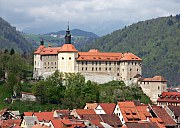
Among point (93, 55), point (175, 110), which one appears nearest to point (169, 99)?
point (175, 110)

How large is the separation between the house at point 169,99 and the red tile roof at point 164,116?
14.3m

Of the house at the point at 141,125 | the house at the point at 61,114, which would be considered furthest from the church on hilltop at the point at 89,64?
the house at the point at 141,125

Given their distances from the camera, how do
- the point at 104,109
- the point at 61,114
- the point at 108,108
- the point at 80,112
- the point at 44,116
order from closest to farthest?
the point at 44,116, the point at 61,114, the point at 80,112, the point at 104,109, the point at 108,108

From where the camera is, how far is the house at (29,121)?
103 metres

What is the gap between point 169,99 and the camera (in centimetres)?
13138

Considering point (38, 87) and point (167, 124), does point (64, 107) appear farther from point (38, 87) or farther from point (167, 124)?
point (167, 124)

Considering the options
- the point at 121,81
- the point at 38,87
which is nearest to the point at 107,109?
the point at 38,87

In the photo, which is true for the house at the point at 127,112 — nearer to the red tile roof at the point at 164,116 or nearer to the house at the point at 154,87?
the red tile roof at the point at 164,116

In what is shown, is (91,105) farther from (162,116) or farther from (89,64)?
(89,64)

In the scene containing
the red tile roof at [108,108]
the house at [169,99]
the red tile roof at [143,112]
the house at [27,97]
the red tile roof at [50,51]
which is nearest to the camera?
the red tile roof at [143,112]

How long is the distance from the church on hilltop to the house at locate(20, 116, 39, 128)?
134 ft

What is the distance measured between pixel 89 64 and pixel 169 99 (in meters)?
25.1

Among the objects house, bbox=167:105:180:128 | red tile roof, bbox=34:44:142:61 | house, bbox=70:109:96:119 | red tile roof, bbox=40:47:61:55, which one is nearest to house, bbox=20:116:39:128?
house, bbox=70:109:96:119

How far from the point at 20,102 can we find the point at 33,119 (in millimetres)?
25313
